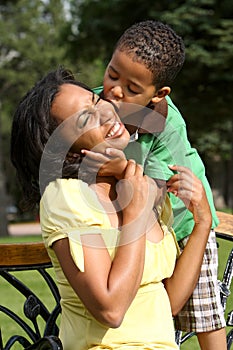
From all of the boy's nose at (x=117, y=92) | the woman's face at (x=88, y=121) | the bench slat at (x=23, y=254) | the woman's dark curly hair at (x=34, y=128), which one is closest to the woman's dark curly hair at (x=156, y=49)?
the boy's nose at (x=117, y=92)

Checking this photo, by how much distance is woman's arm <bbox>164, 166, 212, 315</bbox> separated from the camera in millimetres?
2590

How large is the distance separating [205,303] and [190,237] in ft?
1.78

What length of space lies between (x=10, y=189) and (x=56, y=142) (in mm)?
46446

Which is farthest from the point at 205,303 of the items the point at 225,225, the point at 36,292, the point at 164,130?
the point at 36,292

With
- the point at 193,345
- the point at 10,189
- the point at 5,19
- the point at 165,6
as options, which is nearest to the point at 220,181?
the point at 10,189

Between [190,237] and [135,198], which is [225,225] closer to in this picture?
[190,237]

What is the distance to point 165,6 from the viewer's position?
2277cm

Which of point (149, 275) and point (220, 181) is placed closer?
point (149, 275)

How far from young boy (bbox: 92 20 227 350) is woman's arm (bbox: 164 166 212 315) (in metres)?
0.29

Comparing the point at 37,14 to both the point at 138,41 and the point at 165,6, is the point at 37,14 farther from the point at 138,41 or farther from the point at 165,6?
the point at 138,41

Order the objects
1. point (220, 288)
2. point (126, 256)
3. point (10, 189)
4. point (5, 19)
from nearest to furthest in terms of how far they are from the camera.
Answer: point (126, 256), point (220, 288), point (5, 19), point (10, 189)

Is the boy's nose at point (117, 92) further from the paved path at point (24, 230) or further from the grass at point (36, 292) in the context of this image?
the paved path at point (24, 230)

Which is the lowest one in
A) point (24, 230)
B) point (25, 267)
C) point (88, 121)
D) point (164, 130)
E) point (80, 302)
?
point (24, 230)

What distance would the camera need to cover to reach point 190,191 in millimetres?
2590
